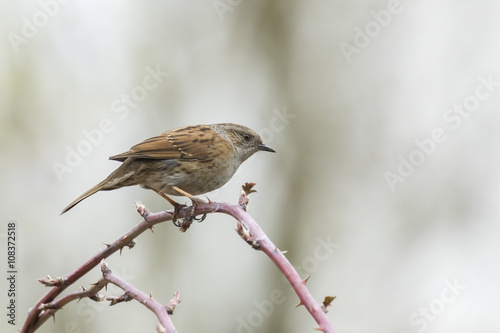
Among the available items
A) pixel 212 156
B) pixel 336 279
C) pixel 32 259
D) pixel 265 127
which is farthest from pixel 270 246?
pixel 336 279

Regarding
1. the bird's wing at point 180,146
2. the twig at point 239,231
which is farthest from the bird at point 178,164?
the twig at point 239,231

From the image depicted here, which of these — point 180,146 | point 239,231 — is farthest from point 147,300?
point 180,146

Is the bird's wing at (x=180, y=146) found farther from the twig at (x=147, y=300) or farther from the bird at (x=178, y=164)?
the twig at (x=147, y=300)

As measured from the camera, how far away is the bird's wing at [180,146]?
15.2 ft

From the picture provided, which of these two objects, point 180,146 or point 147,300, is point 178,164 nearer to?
point 180,146

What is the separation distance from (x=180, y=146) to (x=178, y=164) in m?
0.24

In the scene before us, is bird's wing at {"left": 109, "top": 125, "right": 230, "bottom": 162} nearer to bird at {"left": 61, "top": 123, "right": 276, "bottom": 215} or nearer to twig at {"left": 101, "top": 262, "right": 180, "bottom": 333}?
bird at {"left": 61, "top": 123, "right": 276, "bottom": 215}

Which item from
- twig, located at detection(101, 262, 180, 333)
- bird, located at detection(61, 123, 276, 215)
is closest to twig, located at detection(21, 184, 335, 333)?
twig, located at detection(101, 262, 180, 333)

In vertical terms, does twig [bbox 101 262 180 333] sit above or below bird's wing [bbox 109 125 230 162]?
below

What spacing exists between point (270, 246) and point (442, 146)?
348 inches

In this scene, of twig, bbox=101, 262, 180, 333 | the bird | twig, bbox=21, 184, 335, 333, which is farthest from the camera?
the bird

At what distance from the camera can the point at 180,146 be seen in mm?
4914

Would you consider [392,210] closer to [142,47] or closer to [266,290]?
[266,290]

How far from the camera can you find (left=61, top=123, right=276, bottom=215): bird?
4.55 meters
